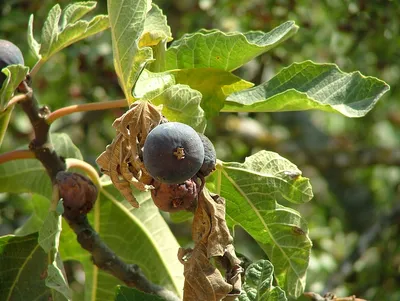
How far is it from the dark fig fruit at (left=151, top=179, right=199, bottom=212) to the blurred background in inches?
54.6

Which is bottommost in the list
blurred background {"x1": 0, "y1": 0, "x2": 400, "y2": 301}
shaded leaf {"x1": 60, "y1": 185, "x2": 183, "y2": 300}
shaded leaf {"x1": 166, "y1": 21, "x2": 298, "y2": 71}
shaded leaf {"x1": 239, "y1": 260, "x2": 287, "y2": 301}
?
blurred background {"x1": 0, "y1": 0, "x2": 400, "y2": 301}

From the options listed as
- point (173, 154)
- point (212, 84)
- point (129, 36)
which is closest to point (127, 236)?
point (212, 84)

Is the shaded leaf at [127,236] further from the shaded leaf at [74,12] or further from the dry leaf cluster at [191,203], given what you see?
the dry leaf cluster at [191,203]

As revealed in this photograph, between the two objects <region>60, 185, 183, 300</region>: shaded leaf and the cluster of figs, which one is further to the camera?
<region>60, 185, 183, 300</region>: shaded leaf

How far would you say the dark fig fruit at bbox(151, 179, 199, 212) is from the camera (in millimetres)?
1311

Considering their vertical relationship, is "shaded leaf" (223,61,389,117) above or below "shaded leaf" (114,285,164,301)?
above

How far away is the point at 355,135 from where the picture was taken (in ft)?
14.2

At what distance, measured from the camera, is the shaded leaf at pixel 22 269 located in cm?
163

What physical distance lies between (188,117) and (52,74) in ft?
7.32

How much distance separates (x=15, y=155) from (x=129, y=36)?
0.38 metres

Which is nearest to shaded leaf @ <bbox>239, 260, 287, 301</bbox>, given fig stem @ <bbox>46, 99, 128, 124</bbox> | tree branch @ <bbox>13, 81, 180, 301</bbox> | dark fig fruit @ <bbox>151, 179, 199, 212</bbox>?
dark fig fruit @ <bbox>151, 179, 199, 212</bbox>

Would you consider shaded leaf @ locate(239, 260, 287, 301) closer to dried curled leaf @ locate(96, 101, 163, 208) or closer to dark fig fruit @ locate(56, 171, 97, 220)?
dried curled leaf @ locate(96, 101, 163, 208)

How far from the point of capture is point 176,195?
51.6 inches

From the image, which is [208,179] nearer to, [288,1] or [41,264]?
[41,264]
